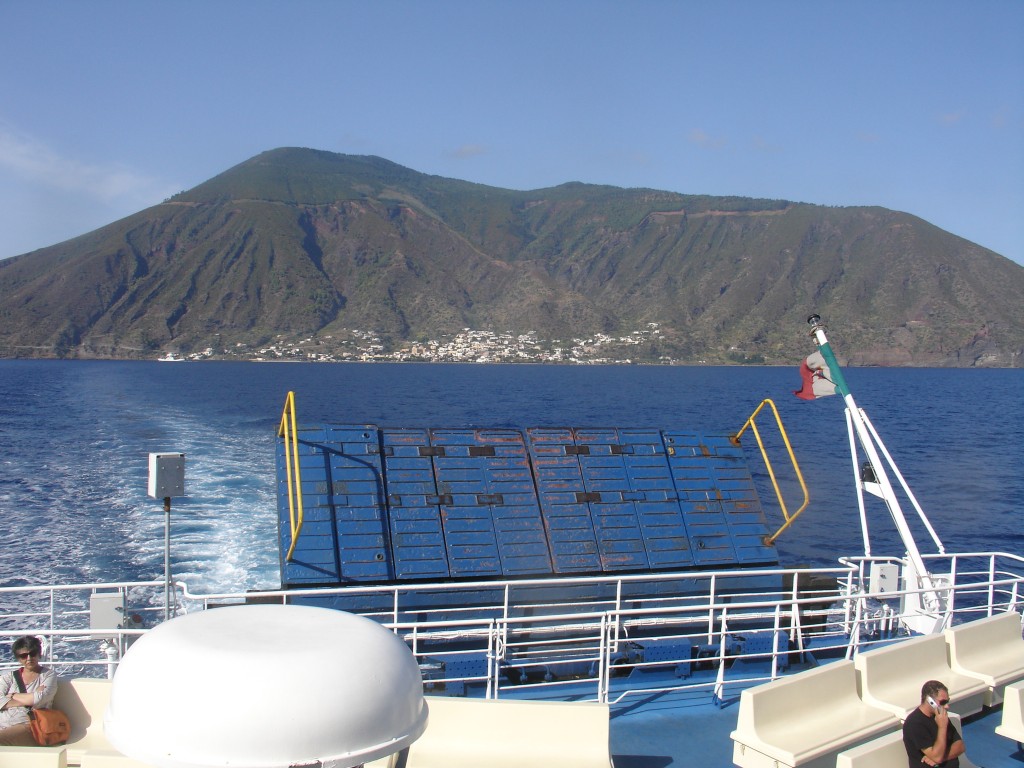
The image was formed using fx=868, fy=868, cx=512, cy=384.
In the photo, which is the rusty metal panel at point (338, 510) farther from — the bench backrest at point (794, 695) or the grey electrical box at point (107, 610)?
the bench backrest at point (794, 695)

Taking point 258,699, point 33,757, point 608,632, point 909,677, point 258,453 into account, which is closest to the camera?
point 258,699

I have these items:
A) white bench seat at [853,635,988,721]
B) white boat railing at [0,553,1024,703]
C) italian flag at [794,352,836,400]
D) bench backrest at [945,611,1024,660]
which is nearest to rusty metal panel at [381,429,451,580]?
white boat railing at [0,553,1024,703]

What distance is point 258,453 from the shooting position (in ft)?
110

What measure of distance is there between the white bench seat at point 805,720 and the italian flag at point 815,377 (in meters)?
5.25

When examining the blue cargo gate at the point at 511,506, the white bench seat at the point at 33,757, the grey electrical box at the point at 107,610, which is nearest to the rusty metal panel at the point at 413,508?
the blue cargo gate at the point at 511,506

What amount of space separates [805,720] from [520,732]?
A: 224 cm

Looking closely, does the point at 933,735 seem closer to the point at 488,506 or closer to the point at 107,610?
the point at 488,506

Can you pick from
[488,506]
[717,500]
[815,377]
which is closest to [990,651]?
[815,377]

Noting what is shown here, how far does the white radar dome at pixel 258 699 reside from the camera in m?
2.84

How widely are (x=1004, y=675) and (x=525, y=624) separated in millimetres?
5263

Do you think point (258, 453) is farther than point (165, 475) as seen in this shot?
Yes

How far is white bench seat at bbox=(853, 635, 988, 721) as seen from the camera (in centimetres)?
684

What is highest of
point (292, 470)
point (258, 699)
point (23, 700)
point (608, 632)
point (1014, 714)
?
point (292, 470)

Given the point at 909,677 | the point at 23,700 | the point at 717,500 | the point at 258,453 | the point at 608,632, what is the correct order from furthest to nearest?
the point at 258,453 → the point at 717,500 → the point at 608,632 → the point at 909,677 → the point at 23,700
